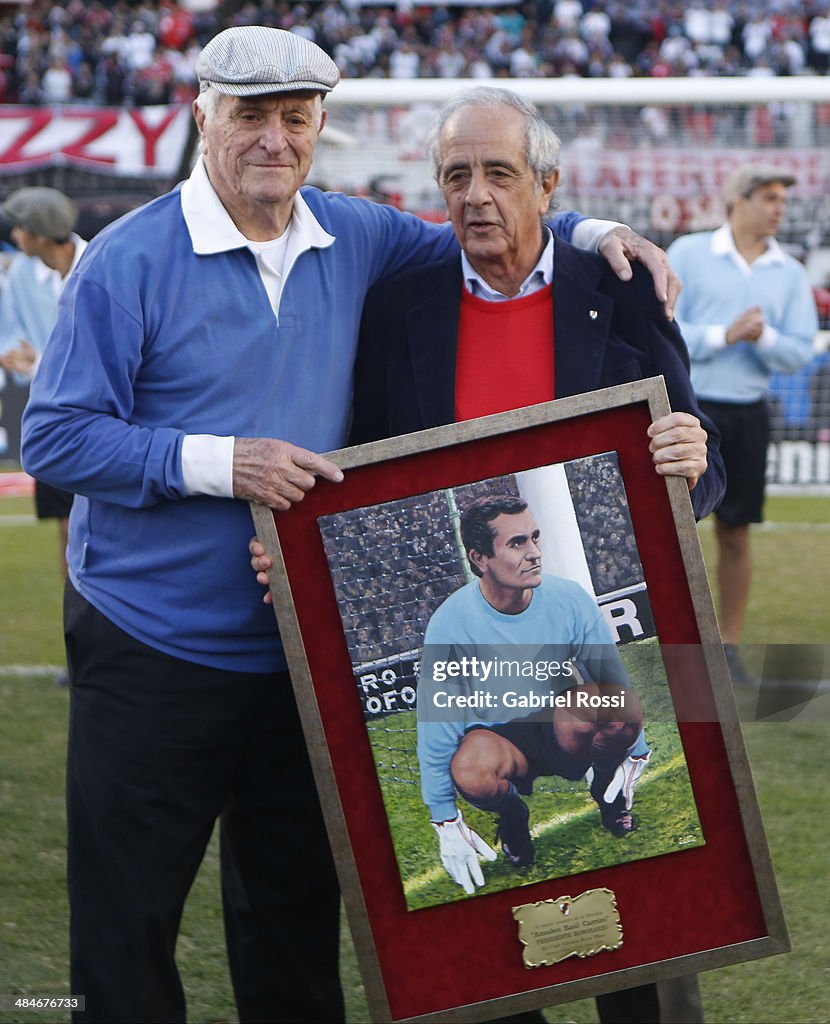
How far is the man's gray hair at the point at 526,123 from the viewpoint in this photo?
7.84 feet

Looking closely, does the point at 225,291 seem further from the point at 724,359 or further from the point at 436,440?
the point at 724,359

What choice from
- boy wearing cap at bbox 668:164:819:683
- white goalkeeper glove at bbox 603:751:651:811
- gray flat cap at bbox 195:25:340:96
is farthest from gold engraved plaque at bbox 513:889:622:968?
boy wearing cap at bbox 668:164:819:683

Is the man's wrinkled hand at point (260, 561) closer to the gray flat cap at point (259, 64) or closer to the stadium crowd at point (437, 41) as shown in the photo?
the gray flat cap at point (259, 64)

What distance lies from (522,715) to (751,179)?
445 centimetres

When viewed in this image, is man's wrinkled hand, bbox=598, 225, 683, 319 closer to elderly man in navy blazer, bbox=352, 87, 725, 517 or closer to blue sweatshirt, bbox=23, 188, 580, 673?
→ elderly man in navy blazer, bbox=352, 87, 725, 517

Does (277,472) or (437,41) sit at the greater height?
(437,41)

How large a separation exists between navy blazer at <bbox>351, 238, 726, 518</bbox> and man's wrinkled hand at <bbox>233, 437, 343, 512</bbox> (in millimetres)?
324

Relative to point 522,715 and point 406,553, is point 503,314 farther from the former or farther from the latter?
point 522,715

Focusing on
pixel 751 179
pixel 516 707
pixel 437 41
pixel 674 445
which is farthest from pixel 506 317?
pixel 437 41

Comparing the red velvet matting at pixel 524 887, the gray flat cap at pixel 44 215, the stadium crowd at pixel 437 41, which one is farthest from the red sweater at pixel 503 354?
the stadium crowd at pixel 437 41

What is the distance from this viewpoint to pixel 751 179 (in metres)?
6.01

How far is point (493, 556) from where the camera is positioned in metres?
2.14

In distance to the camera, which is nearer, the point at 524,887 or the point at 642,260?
the point at 524,887

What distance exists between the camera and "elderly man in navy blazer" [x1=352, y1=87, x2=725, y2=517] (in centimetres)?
238
